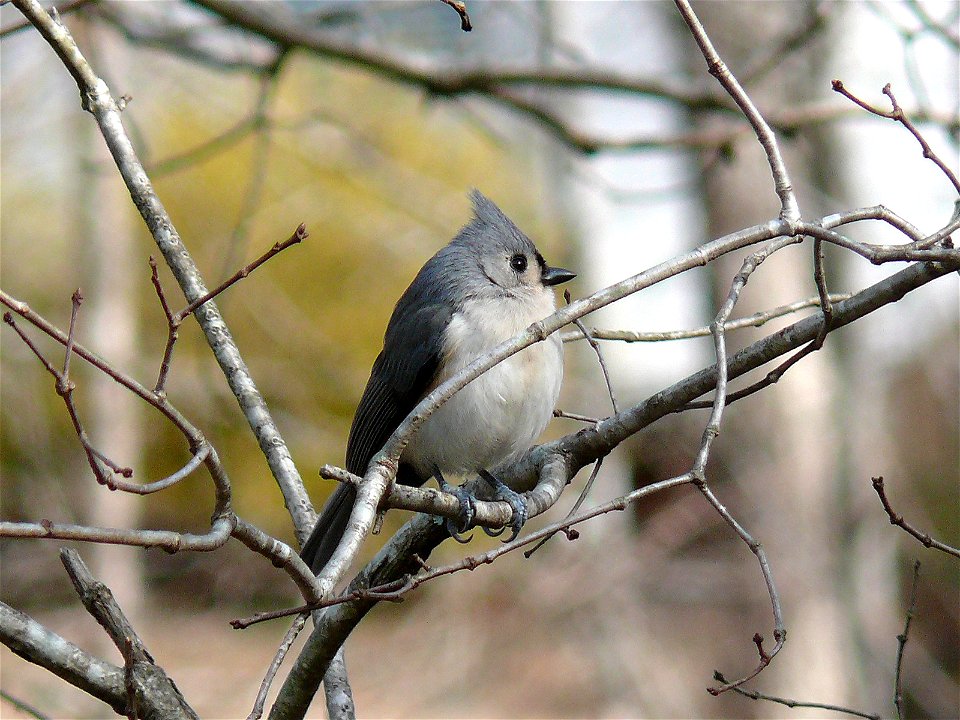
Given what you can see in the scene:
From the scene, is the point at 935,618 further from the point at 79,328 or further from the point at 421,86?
the point at 79,328

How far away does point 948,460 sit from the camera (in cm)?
812

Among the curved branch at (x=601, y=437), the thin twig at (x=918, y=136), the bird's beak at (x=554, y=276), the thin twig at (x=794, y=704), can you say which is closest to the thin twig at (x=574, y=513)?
the curved branch at (x=601, y=437)

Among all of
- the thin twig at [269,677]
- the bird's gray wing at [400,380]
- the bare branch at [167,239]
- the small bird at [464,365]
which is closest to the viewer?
the thin twig at [269,677]

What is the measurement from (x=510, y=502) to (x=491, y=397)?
69cm

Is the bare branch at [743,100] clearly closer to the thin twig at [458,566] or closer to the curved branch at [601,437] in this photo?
the curved branch at [601,437]

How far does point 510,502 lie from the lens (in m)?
2.81

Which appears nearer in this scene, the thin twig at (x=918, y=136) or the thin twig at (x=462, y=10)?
the thin twig at (x=918, y=136)

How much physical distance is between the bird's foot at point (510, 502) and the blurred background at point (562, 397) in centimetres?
167

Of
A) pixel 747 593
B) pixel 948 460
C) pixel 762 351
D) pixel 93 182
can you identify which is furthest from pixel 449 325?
pixel 948 460

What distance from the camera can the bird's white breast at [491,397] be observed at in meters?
3.44

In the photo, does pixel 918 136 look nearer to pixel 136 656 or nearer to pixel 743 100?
pixel 743 100

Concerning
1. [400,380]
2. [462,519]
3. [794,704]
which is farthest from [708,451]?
[400,380]

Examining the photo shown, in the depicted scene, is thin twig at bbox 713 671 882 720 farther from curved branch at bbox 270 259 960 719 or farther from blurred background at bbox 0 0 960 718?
blurred background at bbox 0 0 960 718

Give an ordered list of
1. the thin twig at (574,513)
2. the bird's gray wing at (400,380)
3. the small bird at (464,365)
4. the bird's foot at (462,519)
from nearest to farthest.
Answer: the thin twig at (574,513)
the bird's foot at (462,519)
the small bird at (464,365)
the bird's gray wing at (400,380)
